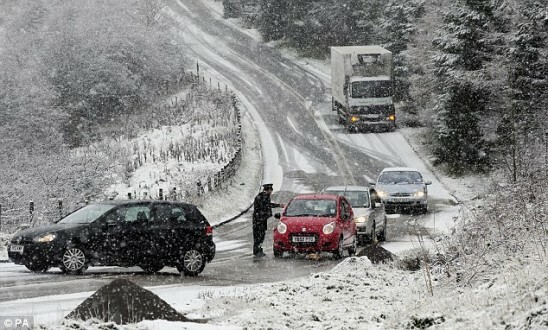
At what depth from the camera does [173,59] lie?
65438 mm

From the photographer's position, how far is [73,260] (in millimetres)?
18000

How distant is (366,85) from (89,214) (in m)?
33.0

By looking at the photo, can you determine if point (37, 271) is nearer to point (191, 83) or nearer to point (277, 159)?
point (277, 159)

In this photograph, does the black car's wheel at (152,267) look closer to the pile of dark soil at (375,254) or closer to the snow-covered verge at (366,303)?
the snow-covered verge at (366,303)

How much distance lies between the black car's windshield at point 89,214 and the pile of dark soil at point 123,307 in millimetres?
7132

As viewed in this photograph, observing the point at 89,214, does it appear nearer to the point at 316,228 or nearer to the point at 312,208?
the point at 316,228

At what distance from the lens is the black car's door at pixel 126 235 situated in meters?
18.2

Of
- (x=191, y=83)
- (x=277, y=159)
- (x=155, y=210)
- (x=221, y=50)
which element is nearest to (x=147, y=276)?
(x=155, y=210)

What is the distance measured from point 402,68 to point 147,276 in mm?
41220

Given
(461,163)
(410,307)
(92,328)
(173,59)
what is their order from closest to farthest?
(92,328), (410,307), (461,163), (173,59)

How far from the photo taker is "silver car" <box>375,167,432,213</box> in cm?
3419

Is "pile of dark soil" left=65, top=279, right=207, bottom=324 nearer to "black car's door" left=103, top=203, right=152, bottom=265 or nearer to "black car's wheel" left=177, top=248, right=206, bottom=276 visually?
"black car's door" left=103, top=203, right=152, bottom=265

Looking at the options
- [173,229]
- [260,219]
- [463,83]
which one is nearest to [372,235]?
[260,219]

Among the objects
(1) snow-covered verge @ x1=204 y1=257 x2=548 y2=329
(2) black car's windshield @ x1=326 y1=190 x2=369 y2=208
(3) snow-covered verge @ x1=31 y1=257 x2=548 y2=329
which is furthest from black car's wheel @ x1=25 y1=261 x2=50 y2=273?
(2) black car's windshield @ x1=326 y1=190 x2=369 y2=208
